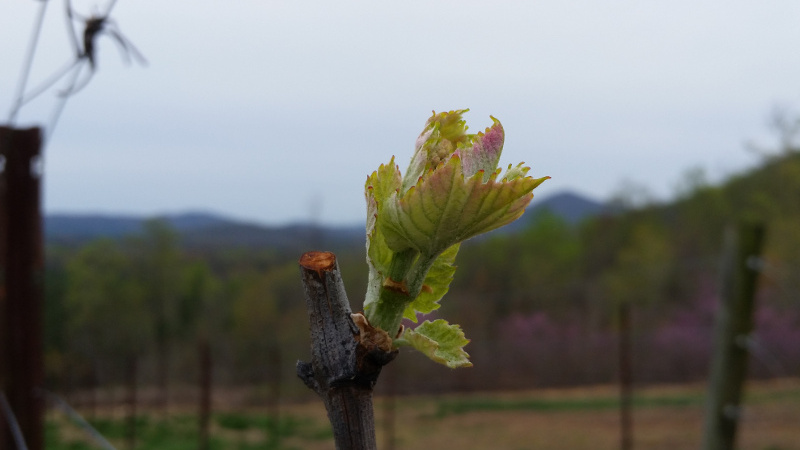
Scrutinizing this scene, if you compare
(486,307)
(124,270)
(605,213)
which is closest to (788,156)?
(486,307)

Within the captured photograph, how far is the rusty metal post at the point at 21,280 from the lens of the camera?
225cm

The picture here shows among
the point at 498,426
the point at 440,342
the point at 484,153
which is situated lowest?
the point at 498,426

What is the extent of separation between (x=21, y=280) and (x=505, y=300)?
3498cm

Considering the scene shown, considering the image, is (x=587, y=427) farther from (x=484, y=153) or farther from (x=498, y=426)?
(x=484, y=153)

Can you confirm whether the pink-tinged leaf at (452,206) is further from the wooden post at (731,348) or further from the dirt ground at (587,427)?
the dirt ground at (587,427)

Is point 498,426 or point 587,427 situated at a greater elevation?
point 587,427

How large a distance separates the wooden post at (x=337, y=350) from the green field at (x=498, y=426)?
12.2 metres

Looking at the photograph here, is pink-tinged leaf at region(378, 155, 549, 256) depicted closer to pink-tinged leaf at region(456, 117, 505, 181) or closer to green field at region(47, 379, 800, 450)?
pink-tinged leaf at region(456, 117, 505, 181)

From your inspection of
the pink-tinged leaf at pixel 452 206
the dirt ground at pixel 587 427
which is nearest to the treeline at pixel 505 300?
the dirt ground at pixel 587 427

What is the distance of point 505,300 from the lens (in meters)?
36.6

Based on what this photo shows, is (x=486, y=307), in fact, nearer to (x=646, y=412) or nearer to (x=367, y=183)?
(x=646, y=412)

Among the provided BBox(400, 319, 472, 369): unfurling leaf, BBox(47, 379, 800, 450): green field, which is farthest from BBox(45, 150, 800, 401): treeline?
BBox(400, 319, 472, 369): unfurling leaf

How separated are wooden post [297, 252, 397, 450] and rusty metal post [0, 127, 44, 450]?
2001mm

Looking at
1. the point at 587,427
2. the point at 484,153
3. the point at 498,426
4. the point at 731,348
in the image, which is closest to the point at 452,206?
the point at 484,153
